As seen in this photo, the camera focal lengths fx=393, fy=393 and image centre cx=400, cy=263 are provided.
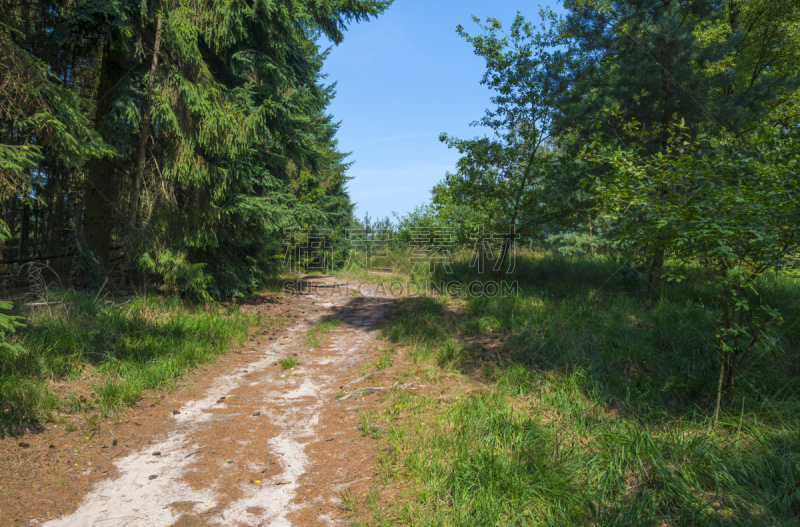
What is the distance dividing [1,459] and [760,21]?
19896 mm

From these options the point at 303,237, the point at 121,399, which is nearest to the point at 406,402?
the point at 121,399

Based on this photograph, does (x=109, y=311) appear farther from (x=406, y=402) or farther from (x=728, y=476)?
(x=728, y=476)

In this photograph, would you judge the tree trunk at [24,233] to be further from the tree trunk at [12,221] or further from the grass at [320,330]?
the grass at [320,330]

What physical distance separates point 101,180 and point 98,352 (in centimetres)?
485

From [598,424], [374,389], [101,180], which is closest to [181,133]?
[101,180]

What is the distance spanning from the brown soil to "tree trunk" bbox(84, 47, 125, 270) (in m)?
4.93

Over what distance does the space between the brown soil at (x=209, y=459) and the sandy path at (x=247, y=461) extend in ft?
0.03

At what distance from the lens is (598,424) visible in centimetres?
411

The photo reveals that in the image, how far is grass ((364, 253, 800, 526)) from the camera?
2.94 m

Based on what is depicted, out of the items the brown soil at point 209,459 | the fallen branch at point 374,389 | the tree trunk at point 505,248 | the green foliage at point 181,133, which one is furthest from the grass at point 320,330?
the tree trunk at point 505,248

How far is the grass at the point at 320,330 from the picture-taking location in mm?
7760

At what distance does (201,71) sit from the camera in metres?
8.35

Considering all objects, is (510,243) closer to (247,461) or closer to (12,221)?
(247,461)

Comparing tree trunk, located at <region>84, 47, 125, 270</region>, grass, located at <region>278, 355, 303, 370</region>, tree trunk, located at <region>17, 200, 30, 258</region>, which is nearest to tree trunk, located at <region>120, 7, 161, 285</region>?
tree trunk, located at <region>84, 47, 125, 270</region>
